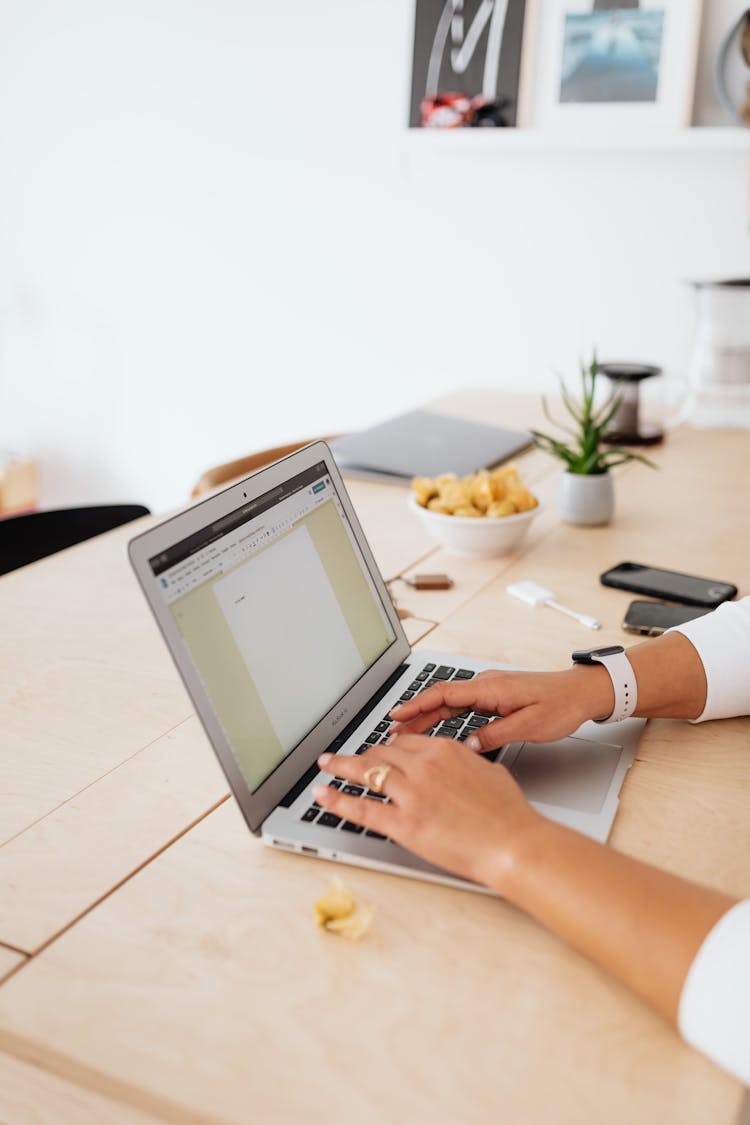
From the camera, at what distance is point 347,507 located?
44.8 inches

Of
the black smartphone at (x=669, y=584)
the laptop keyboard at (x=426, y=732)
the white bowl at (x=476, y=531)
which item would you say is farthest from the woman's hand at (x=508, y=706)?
the white bowl at (x=476, y=531)

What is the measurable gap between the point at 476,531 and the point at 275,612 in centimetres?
62

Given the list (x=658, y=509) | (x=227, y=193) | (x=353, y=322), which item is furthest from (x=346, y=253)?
(x=658, y=509)

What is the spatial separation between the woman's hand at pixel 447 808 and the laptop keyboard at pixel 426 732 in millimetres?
35

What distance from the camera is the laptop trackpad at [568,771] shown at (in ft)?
3.05

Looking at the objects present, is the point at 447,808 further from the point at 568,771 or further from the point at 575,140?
the point at 575,140

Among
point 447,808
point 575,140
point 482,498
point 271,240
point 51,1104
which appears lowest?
point 51,1104

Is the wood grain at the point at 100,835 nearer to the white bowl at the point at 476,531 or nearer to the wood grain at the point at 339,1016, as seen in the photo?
the wood grain at the point at 339,1016

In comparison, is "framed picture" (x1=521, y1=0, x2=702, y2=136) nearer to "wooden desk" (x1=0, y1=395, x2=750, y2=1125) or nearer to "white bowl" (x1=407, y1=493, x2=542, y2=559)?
"white bowl" (x1=407, y1=493, x2=542, y2=559)

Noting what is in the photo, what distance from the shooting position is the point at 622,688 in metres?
1.05

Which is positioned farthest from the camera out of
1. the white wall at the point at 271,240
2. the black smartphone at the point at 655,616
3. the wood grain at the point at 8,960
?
the white wall at the point at 271,240

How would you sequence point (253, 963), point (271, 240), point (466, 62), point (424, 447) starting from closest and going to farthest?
point (253, 963) → point (424, 447) → point (466, 62) → point (271, 240)

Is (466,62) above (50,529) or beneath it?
above

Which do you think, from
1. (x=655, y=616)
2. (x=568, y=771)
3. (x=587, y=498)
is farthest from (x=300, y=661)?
(x=587, y=498)
